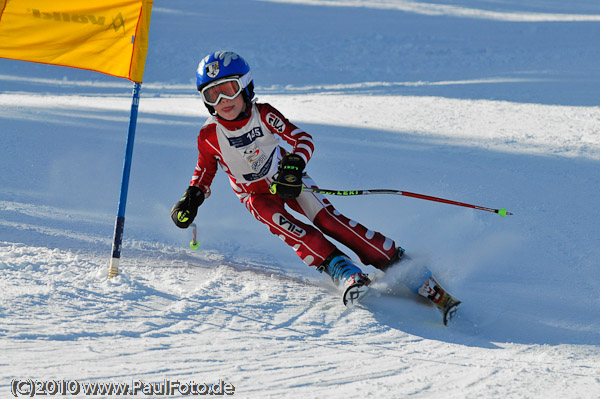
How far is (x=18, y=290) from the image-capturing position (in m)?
3.79

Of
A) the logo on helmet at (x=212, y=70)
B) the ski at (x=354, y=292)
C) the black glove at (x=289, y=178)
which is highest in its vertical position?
the logo on helmet at (x=212, y=70)

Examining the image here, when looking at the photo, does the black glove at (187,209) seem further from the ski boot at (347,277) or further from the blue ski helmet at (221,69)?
the ski boot at (347,277)

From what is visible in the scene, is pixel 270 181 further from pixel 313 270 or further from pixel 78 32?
pixel 78 32

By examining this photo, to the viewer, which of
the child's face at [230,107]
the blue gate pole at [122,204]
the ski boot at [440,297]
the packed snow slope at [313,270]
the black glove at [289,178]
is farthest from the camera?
the child's face at [230,107]

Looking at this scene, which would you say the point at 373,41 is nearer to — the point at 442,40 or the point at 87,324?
the point at 442,40

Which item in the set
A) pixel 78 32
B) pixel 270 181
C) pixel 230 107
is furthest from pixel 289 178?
pixel 78 32

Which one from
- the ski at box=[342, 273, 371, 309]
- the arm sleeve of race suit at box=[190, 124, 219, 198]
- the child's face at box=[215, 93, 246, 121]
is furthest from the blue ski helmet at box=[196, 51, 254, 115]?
the ski at box=[342, 273, 371, 309]

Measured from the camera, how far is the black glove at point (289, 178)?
4020 millimetres

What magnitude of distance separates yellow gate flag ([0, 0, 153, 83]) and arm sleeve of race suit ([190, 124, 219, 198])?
55cm

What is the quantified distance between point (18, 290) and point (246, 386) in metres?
1.65

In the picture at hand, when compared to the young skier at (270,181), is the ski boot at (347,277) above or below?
below

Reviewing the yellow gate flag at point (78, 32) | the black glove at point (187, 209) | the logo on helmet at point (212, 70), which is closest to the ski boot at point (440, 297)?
the black glove at point (187, 209)

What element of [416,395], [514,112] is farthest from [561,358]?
[514,112]

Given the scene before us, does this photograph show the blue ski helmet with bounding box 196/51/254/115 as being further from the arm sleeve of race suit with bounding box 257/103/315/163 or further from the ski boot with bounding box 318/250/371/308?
the ski boot with bounding box 318/250/371/308
